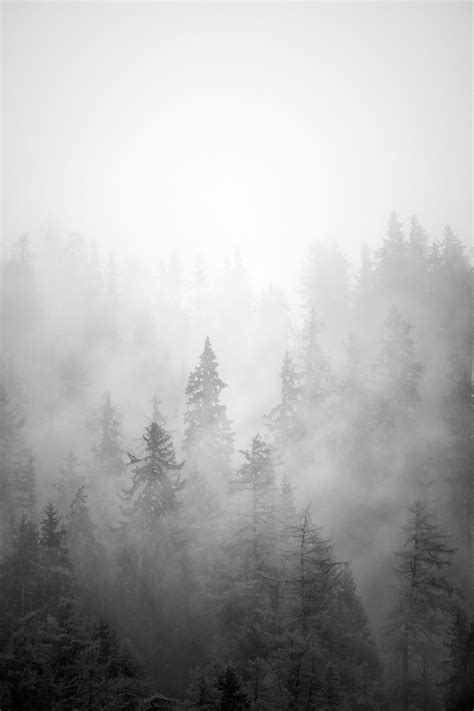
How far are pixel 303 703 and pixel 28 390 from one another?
53.8 metres

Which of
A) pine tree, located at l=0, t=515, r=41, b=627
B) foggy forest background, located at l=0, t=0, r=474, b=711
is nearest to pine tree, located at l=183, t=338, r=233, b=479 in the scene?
foggy forest background, located at l=0, t=0, r=474, b=711

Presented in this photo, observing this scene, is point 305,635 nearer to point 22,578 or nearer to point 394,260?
point 22,578

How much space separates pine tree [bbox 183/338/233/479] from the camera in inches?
1348

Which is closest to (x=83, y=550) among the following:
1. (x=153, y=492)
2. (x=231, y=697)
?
(x=153, y=492)

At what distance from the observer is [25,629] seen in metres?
15.0

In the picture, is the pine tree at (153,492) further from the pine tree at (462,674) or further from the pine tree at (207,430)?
the pine tree at (462,674)

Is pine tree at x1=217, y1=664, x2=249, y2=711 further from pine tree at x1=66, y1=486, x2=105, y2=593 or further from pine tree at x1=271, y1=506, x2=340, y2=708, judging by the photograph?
pine tree at x1=66, y1=486, x2=105, y2=593

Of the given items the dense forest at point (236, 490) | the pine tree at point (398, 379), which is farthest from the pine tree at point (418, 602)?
the pine tree at point (398, 379)

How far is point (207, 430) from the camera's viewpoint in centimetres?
3456

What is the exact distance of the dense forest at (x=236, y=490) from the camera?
16906mm

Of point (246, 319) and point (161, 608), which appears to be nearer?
point (161, 608)

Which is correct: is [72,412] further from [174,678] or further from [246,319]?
[174,678]

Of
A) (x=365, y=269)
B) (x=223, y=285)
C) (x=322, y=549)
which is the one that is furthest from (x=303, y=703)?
(x=223, y=285)

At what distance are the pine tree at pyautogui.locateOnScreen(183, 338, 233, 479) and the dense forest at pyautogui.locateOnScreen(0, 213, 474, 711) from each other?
21 cm
